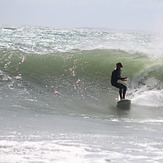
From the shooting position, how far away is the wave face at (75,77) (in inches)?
466

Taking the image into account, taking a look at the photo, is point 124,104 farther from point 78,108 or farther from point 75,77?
point 75,77

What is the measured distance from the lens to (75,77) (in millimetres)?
15336

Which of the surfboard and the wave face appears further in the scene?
the wave face

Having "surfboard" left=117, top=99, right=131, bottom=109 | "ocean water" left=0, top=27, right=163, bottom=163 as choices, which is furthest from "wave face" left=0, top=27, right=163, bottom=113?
"surfboard" left=117, top=99, right=131, bottom=109

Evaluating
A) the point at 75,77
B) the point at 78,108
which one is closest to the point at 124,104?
the point at 78,108

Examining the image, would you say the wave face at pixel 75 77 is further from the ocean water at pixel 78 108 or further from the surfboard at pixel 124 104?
the surfboard at pixel 124 104

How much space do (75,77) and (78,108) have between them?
4.60 metres

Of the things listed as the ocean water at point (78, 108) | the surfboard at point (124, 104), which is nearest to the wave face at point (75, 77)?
the ocean water at point (78, 108)

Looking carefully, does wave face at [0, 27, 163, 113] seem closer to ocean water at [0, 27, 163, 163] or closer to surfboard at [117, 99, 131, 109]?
ocean water at [0, 27, 163, 163]

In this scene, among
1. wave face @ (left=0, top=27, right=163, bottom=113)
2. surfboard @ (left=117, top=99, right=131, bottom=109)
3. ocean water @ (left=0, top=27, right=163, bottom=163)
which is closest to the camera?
ocean water @ (left=0, top=27, right=163, bottom=163)

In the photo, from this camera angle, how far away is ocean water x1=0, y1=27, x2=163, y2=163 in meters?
5.72

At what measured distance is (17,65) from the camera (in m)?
17.0

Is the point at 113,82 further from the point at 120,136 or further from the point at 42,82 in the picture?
the point at 120,136

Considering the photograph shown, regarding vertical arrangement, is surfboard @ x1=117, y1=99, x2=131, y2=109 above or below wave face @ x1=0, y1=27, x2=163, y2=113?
below
